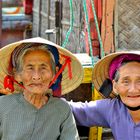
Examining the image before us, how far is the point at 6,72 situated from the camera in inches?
83.7

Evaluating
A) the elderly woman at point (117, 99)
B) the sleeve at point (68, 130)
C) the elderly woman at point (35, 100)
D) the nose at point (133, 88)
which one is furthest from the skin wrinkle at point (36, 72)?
the nose at point (133, 88)

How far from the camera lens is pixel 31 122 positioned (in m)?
1.96

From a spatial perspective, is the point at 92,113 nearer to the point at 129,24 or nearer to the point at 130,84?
the point at 130,84

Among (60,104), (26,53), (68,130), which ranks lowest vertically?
(68,130)

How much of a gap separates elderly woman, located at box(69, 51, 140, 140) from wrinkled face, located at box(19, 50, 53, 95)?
312mm

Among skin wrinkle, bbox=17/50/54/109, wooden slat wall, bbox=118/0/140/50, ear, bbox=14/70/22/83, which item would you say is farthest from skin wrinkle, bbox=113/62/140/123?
wooden slat wall, bbox=118/0/140/50

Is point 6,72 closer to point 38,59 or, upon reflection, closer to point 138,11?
point 38,59

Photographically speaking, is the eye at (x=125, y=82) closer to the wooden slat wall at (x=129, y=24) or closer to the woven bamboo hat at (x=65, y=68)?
the woven bamboo hat at (x=65, y=68)

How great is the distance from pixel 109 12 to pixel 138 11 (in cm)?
34

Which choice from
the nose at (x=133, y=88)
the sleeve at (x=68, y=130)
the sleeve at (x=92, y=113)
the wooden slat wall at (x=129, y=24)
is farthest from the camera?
the wooden slat wall at (x=129, y=24)

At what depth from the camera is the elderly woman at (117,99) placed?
1914mm

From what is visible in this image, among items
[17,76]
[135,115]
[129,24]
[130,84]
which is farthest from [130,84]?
[129,24]

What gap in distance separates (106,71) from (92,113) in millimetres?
255

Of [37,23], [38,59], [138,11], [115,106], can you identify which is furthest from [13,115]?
[37,23]
